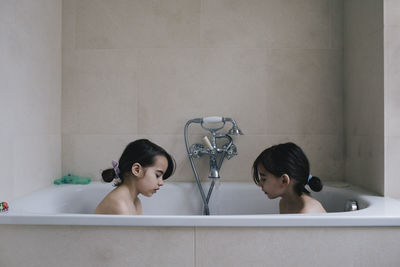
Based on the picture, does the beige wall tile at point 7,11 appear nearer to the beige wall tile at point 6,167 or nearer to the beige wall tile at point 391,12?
the beige wall tile at point 6,167

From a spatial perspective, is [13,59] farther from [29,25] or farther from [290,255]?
[290,255]

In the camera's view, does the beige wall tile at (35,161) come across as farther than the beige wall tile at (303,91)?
No

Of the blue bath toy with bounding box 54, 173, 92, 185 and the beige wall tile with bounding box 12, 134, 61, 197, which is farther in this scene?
the blue bath toy with bounding box 54, 173, 92, 185

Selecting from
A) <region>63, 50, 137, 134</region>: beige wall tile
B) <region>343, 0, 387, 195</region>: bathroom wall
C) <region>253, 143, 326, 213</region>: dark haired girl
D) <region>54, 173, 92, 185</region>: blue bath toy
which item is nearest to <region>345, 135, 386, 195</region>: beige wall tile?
<region>343, 0, 387, 195</region>: bathroom wall

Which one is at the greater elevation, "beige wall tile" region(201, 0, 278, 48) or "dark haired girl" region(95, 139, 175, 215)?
"beige wall tile" region(201, 0, 278, 48)

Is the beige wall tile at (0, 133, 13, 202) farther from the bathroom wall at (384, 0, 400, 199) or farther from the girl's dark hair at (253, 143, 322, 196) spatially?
the bathroom wall at (384, 0, 400, 199)

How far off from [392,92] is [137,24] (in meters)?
1.33

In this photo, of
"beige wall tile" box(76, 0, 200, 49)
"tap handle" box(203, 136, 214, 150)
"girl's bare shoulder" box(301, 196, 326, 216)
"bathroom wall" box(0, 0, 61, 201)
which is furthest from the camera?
"beige wall tile" box(76, 0, 200, 49)

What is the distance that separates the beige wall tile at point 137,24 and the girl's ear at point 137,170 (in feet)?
2.63

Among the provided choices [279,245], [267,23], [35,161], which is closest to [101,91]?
[35,161]

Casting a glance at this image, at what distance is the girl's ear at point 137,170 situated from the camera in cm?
150

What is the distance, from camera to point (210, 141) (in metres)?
1.99

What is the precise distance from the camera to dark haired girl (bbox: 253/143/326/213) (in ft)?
4.72

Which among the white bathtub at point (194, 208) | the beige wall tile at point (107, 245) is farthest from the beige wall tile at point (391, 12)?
the beige wall tile at point (107, 245)
